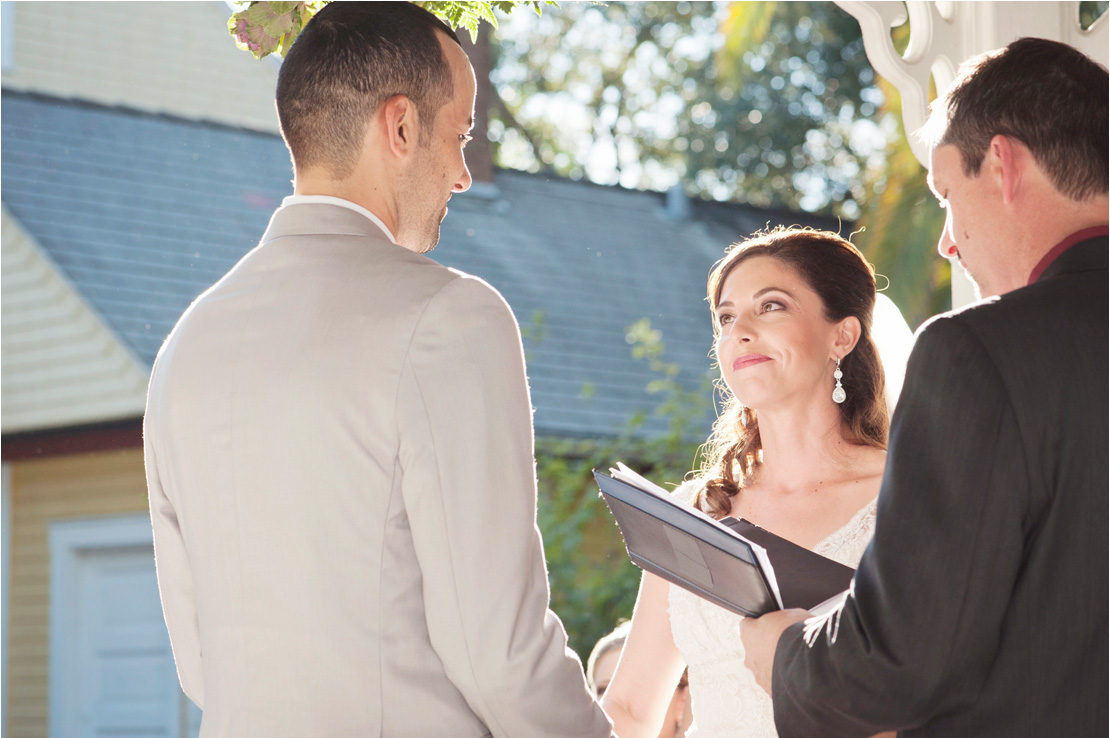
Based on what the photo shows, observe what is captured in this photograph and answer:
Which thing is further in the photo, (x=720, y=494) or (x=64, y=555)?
(x=64, y=555)

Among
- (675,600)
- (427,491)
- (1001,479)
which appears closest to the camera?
(1001,479)

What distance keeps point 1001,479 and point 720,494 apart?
6.43ft

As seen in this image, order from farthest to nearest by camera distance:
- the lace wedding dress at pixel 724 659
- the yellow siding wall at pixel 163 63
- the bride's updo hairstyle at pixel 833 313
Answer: the yellow siding wall at pixel 163 63 → the bride's updo hairstyle at pixel 833 313 → the lace wedding dress at pixel 724 659

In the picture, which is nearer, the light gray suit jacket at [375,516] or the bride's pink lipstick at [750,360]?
the light gray suit jacket at [375,516]

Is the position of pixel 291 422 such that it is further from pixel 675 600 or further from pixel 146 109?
pixel 146 109

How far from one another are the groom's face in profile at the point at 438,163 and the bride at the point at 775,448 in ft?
4.59

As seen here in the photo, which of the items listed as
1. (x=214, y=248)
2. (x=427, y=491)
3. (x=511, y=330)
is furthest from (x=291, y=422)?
(x=214, y=248)

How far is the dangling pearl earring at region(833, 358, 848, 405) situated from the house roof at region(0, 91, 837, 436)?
18.9 ft

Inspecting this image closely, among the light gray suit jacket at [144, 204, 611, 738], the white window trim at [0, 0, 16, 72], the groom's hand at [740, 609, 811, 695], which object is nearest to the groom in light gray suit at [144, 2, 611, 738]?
the light gray suit jacket at [144, 204, 611, 738]

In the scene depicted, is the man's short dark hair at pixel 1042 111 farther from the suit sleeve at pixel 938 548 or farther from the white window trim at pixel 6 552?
the white window trim at pixel 6 552

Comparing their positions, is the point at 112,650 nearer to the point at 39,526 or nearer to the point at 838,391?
the point at 39,526

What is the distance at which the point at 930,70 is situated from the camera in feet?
11.8

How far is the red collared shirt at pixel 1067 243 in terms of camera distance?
179 centimetres

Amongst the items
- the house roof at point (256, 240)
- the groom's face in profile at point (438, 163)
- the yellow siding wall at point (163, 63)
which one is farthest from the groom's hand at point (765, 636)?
the yellow siding wall at point (163, 63)
